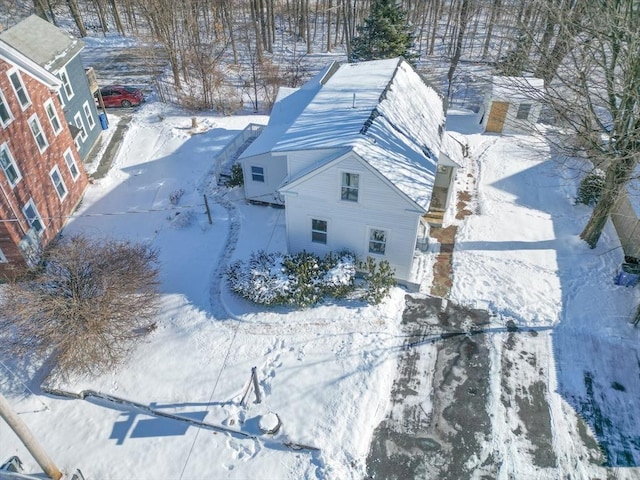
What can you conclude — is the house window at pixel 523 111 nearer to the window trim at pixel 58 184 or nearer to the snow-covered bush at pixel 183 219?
the snow-covered bush at pixel 183 219

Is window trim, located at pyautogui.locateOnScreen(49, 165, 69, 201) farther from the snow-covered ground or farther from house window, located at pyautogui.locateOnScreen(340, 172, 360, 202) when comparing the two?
house window, located at pyautogui.locateOnScreen(340, 172, 360, 202)

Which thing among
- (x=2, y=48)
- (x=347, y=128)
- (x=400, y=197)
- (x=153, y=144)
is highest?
(x=2, y=48)

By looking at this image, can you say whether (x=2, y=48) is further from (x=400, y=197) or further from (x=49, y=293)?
(x=400, y=197)

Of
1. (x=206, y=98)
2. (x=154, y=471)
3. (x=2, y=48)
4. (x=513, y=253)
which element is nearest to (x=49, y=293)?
(x=154, y=471)

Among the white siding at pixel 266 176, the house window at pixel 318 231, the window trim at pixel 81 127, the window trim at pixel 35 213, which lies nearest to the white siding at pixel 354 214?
the house window at pixel 318 231

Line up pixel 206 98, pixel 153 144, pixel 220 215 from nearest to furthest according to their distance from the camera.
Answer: pixel 220 215, pixel 153 144, pixel 206 98

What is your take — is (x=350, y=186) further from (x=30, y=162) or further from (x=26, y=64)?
(x=26, y=64)
